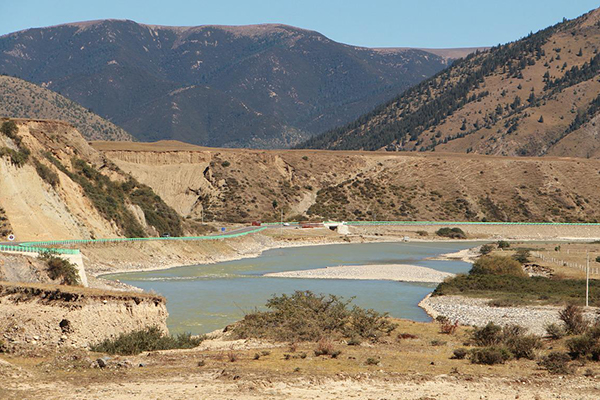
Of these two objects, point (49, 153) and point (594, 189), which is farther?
point (594, 189)

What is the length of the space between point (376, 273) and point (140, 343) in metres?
43.1

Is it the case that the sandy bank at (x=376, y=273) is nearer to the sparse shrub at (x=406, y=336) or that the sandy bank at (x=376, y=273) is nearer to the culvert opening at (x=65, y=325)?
the sparse shrub at (x=406, y=336)

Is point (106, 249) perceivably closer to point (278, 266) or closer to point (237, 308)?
Answer: point (278, 266)

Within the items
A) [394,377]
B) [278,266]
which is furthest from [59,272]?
[278,266]

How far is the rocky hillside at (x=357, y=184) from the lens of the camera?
436ft

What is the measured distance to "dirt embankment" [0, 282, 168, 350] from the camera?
23.5 meters

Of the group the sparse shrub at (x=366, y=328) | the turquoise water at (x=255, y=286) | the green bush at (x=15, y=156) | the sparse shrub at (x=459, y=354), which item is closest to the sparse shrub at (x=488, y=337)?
the sparse shrub at (x=459, y=354)

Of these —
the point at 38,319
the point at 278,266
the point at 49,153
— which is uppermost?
the point at 49,153

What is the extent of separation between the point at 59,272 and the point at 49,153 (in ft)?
A: 144

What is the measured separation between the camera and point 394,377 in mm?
21391

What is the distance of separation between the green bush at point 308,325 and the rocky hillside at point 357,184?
93895 millimetres

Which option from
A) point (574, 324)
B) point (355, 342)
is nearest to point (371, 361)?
point (355, 342)

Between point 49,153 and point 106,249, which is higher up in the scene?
point 49,153

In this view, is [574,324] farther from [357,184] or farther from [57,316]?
[357,184]
